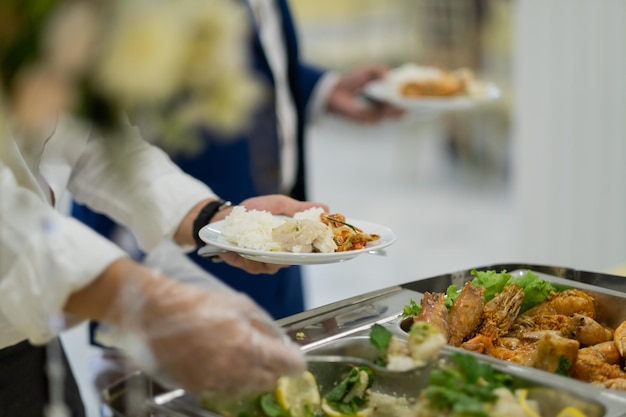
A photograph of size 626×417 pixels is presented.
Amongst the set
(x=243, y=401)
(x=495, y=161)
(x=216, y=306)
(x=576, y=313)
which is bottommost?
(x=495, y=161)

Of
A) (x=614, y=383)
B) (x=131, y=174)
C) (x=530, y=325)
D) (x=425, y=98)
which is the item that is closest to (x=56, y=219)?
(x=131, y=174)

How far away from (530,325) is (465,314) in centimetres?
15

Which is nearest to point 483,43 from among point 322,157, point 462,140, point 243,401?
point 462,140

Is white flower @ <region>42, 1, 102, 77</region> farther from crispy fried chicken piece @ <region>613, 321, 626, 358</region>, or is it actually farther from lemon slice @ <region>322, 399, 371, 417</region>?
crispy fried chicken piece @ <region>613, 321, 626, 358</region>

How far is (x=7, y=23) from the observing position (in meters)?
0.48

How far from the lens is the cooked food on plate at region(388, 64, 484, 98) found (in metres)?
2.47

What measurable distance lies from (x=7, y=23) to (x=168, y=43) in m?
0.09

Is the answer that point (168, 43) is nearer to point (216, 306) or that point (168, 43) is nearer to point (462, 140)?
point (216, 306)

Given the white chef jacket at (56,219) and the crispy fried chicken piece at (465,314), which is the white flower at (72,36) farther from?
the crispy fried chicken piece at (465,314)

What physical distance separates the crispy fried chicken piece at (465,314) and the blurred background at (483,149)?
157 mm

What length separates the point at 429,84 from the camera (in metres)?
2.49

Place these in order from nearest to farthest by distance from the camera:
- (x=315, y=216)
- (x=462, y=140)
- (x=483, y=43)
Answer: (x=315, y=216), (x=483, y=43), (x=462, y=140)

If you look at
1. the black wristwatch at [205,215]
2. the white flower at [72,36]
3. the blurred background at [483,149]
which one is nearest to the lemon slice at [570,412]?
the blurred background at [483,149]

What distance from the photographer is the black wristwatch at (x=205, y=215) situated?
4.19ft
